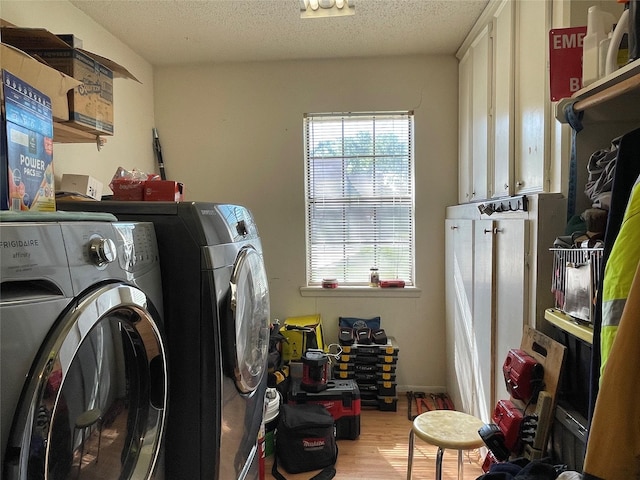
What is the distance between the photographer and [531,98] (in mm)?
1775

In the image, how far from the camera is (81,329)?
27.7 inches

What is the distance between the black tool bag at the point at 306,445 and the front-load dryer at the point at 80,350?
48.6 inches

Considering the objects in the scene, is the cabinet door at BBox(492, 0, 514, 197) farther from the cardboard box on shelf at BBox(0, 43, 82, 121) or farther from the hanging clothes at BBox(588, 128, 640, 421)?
the cardboard box on shelf at BBox(0, 43, 82, 121)

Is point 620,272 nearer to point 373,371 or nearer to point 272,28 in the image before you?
point 373,371

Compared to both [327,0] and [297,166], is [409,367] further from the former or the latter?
[327,0]

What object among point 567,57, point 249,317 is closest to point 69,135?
point 249,317

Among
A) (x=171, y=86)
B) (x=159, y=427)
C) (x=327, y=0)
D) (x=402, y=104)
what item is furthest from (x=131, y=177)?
(x=402, y=104)

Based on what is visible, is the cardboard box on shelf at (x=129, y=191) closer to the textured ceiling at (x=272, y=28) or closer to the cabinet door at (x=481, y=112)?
the textured ceiling at (x=272, y=28)

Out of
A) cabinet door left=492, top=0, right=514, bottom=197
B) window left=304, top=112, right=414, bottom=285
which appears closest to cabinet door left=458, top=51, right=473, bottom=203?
window left=304, top=112, right=414, bottom=285

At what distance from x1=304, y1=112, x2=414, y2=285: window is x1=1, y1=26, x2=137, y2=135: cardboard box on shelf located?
1.56 meters

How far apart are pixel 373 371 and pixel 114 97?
2.54 metres

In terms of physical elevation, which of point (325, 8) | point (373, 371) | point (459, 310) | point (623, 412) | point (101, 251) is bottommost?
point (373, 371)

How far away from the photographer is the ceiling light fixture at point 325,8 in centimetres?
223

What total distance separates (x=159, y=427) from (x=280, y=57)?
2730 mm
